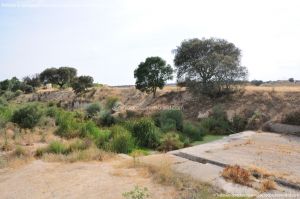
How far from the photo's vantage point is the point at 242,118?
19719 millimetres

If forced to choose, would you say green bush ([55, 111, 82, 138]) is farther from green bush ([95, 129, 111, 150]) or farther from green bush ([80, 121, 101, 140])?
green bush ([95, 129, 111, 150])

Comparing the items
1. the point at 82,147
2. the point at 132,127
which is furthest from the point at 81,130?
the point at 82,147

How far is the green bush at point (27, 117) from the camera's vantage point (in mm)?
17750

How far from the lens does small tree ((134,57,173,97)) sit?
108 feet

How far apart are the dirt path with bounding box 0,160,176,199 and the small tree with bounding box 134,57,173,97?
23.2 metres

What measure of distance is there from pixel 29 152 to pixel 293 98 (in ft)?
58.2

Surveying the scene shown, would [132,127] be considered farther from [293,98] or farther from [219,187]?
[293,98]

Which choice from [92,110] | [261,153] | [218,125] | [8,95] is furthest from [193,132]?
[8,95]

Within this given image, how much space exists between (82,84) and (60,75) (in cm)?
2330

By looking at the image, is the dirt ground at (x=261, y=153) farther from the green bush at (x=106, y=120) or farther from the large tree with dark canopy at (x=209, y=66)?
the large tree with dark canopy at (x=209, y=66)

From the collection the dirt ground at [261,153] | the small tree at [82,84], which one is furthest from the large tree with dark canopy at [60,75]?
the dirt ground at [261,153]

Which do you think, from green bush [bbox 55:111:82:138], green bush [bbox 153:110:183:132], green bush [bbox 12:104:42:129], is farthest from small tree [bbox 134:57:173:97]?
green bush [bbox 12:104:42:129]

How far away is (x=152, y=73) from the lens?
3284 centimetres

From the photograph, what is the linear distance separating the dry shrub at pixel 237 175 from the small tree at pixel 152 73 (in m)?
24.9
